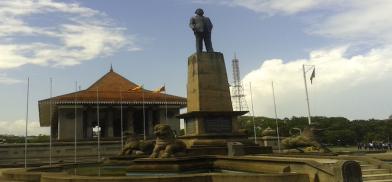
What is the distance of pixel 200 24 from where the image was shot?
1850 cm

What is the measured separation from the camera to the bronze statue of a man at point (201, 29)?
60.5ft

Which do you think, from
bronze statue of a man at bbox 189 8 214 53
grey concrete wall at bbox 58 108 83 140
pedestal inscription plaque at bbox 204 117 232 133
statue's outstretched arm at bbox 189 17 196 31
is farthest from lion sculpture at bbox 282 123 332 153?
grey concrete wall at bbox 58 108 83 140

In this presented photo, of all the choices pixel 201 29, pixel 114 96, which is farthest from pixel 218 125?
pixel 114 96

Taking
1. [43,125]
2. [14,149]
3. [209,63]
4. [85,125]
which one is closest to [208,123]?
[209,63]

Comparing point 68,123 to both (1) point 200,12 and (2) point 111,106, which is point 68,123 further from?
(1) point 200,12

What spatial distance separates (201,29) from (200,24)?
252 mm

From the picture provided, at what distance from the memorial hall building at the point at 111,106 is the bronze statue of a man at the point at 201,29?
21685 millimetres

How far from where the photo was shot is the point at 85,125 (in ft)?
152

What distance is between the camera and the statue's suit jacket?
1850cm

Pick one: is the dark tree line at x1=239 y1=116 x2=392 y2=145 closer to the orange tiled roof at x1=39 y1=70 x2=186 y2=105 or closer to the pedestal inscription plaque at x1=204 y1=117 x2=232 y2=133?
the orange tiled roof at x1=39 y1=70 x2=186 y2=105

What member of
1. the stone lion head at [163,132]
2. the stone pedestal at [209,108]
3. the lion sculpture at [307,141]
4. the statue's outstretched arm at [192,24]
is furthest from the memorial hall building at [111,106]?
the stone lion head at [163,132]

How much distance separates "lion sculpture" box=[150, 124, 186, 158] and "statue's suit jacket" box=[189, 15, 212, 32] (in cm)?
679

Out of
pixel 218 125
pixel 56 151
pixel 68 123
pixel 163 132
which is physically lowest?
pixel 56 151

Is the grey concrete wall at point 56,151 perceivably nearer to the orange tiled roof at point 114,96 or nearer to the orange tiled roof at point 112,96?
the orange tiled roof at point 112,96
